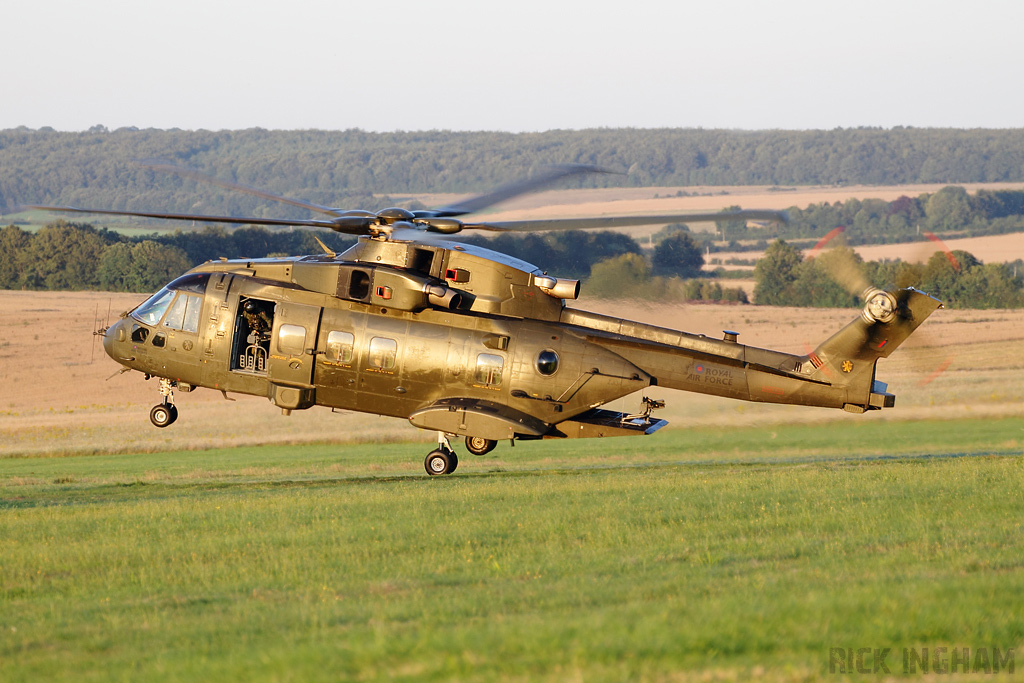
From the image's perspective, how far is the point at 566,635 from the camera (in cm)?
845

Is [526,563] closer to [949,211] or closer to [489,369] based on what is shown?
[489,369]

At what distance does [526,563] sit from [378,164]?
4262 inches

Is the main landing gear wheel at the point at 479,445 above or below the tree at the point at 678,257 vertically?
below

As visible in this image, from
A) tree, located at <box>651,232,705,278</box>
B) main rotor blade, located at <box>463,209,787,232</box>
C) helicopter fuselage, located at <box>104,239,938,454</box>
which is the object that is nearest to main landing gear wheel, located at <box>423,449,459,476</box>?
helicopter fuselage, located at <box>104,239,938,454</box>

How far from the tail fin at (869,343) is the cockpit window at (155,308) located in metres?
14.2

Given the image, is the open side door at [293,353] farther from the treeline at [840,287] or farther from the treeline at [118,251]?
the treeline at [118,251]

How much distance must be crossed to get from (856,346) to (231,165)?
403 ft

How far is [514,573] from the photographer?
12844 millimetres

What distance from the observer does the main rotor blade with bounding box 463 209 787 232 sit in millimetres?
17300

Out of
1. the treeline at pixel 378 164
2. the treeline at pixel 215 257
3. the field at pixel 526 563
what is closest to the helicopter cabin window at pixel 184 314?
the field at pixel 526 563

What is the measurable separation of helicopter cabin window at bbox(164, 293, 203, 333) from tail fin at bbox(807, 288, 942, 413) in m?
13.3

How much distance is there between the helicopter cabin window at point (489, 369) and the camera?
21.5m

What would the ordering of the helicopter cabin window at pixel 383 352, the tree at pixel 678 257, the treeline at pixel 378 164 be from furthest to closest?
the treeline at pixel 378 164
the tree at pixel 678 257
the helicopter cabin window at pixel 383 352

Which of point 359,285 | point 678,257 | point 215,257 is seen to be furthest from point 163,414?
point 215,257
